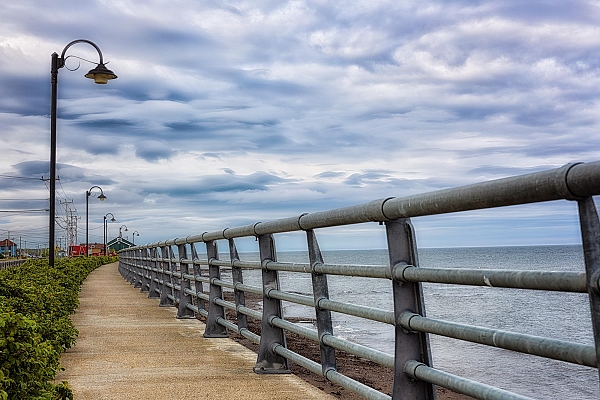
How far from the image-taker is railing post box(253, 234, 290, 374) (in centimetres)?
616

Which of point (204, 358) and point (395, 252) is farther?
point (204, 358)

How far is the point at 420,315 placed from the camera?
3545 millimetres

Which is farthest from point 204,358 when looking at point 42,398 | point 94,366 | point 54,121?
point 54,121

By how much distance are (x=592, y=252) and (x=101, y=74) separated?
14.7 meters

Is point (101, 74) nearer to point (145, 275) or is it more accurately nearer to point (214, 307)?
point (145, 275)

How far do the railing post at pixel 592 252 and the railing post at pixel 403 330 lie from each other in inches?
53.6

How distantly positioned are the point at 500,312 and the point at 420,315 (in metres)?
30.5

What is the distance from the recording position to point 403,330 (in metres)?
3.62

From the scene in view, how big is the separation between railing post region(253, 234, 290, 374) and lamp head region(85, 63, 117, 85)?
10630 millimetres


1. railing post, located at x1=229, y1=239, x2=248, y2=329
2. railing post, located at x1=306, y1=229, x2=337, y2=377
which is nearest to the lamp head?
railing post, located at x1=229, y1=239, x2=248, y2=329

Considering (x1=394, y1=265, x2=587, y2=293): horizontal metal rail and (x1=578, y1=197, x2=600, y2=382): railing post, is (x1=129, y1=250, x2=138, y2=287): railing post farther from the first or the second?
(x1=578, y1=197, x2=600, y2=382): railing post

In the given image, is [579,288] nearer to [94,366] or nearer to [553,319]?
[94,366]

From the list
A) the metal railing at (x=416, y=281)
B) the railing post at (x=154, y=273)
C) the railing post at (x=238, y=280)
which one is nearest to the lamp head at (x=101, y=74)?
the railing post at (x=154, y=273)

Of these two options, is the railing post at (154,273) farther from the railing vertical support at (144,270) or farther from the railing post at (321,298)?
the railing post at (321,298)
